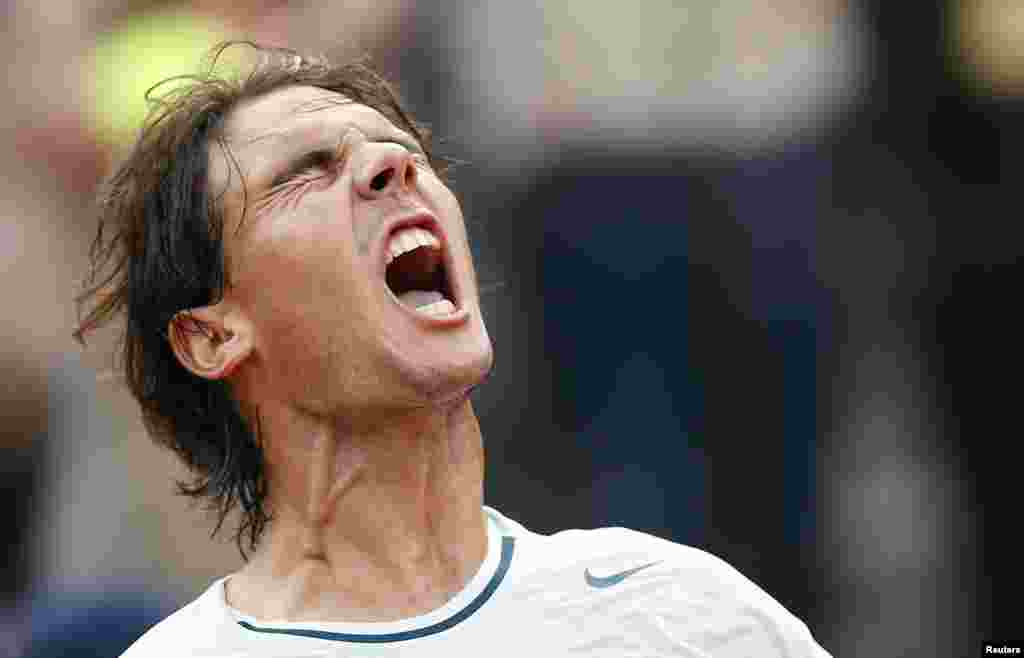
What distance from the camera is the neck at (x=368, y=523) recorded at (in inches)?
90.1

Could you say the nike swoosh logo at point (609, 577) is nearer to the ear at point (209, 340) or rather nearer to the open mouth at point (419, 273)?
the open mouth at point (419, 273)

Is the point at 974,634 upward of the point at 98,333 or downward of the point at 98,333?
downward

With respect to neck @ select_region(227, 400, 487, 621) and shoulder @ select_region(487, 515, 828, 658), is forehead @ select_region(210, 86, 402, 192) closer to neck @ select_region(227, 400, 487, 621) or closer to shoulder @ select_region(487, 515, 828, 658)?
neck @ select_region(227, 400, 487, 621)

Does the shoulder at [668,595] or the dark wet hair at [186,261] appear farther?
the dark wet hair at [186,261]

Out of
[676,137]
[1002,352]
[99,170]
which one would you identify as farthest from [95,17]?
[1002,352]

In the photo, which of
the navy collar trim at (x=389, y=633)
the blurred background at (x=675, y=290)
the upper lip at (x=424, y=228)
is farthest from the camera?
the blurred background at (x=675, y=290)

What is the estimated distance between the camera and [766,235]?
3893mm

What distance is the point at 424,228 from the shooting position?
2.39m

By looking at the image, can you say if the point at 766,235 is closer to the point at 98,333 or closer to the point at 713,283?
the point at 713,283

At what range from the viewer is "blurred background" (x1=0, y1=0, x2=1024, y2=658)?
376cm

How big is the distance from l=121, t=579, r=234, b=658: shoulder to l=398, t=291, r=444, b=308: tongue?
49 centimetres

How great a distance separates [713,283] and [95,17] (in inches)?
63.6

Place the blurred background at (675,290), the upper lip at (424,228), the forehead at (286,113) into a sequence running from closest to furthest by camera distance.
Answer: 1. the upper lip at (424,228)
2. the forehead at (286,113)
3. the blurred background at (675,290)

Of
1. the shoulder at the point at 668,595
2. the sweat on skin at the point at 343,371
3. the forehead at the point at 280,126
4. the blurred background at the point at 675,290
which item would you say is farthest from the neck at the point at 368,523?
the blurred background at the point at 675,290
